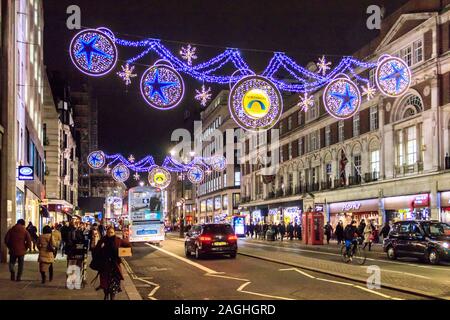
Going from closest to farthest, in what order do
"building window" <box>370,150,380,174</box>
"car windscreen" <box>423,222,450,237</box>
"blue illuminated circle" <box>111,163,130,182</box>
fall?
"car windscreen" <box>423,222,450,237</box> → "building window" <box>370,150,380,174</box> → "blue illuminated circle" <box>111,163,130,182</box>

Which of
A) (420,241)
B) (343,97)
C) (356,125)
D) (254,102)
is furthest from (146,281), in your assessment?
(356,125)

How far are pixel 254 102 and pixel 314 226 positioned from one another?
21.6m

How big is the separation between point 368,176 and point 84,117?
7665cm

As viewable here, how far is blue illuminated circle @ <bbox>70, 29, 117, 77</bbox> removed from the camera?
51.8ft

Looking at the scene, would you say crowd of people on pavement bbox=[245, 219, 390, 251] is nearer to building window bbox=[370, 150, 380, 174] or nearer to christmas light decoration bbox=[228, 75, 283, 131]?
building window bbox=[370, 150, 380, 174]

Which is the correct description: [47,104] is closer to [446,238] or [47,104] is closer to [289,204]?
[289,204]

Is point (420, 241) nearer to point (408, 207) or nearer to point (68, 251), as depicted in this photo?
point (68, 251)

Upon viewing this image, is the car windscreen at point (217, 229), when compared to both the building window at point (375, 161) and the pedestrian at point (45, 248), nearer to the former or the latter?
the pedestrian at point (45, 248)

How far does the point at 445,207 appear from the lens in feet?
115

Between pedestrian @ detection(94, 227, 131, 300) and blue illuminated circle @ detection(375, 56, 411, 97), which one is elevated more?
blue illuminated circle @ detection(375, 56, 411, 97)

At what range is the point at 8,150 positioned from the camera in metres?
23.6

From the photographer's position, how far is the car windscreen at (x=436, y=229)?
2355 centimetres

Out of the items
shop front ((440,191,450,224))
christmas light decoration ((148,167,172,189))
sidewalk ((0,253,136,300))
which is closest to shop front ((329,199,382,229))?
shop front ((440,191,450,224))

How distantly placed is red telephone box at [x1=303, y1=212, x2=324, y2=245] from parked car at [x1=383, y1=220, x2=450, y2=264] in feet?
43.2
